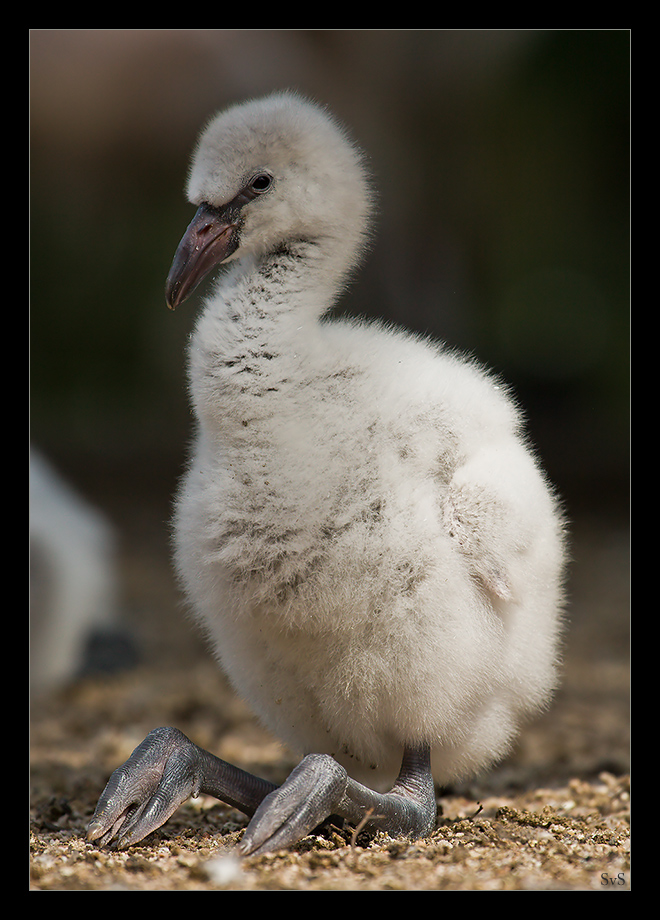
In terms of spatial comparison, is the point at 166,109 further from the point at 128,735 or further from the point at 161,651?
the point at 128,735

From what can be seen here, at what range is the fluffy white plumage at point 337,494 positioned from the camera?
1721 mm

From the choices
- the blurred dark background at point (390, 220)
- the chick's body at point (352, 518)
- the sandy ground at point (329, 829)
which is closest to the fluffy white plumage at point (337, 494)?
the chick's body at point (352, 518)

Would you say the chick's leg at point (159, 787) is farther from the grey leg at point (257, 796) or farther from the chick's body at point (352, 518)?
the chick's body at point (352, 518)

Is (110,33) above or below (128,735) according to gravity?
above

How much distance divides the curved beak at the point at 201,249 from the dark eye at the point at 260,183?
0.21 ft

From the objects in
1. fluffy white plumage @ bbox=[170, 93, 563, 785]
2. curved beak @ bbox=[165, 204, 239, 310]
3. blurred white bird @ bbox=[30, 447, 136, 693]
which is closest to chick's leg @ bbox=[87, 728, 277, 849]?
fluffy white plumage @ bbox=[170, 93, 563, 785]

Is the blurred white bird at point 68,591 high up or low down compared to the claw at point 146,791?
up

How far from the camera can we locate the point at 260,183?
188 cm

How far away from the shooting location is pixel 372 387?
1.79 meters

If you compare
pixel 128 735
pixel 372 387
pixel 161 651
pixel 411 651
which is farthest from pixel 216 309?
pixel 161 651

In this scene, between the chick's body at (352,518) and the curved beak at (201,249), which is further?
the curved beak at (201,249)

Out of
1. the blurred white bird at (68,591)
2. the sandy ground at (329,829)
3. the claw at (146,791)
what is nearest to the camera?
the sandy ground at (329,829)

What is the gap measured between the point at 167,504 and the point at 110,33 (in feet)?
12.8

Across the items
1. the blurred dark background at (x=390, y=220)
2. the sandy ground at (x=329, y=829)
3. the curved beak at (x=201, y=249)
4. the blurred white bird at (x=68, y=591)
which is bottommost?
the sandy ground at (x=329, y=829)
